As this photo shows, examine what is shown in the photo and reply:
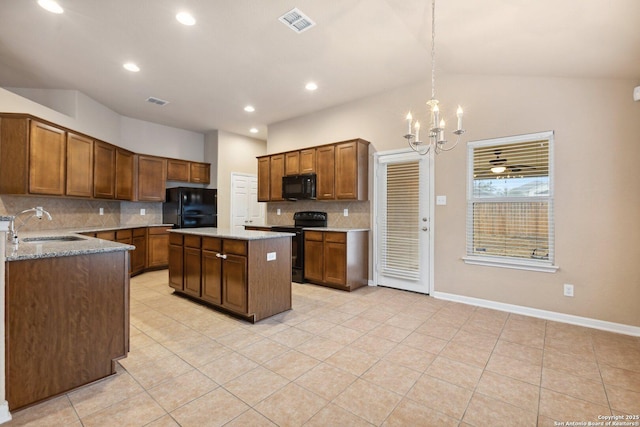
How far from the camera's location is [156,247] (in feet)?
18.4

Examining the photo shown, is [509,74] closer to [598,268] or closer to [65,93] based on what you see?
[598,268]

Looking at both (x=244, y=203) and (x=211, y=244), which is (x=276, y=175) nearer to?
(x=244, y=203)

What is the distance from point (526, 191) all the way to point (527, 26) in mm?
1733

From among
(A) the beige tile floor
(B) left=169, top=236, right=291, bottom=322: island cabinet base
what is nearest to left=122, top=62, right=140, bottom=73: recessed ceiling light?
(B) left=169, top=236, right=291, bottom=322: island cabinet base

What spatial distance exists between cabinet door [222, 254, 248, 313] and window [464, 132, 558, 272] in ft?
9.28

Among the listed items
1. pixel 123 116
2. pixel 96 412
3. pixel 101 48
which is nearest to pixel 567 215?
pixel 96 412

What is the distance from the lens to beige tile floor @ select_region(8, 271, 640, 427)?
1.69 metres

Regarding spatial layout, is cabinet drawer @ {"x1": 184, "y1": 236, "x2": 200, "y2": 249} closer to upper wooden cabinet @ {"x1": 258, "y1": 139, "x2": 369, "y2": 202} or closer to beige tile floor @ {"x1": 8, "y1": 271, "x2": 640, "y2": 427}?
beige tile floor @ {"x1": 8, "y1": 271, "x2": 640, "y2": 427}

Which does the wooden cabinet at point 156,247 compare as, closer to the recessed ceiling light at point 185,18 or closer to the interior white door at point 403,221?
the recessed ceiling light at point 185,18

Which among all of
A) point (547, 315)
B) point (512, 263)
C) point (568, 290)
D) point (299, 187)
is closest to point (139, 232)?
point (299, 187)

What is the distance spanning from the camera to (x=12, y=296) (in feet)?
5.56

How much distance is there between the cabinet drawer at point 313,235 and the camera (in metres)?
4.59

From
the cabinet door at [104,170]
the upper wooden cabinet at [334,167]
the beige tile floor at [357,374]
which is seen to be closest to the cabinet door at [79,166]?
the cabinet door at [104,170]

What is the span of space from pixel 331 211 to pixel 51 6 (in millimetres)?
4119
